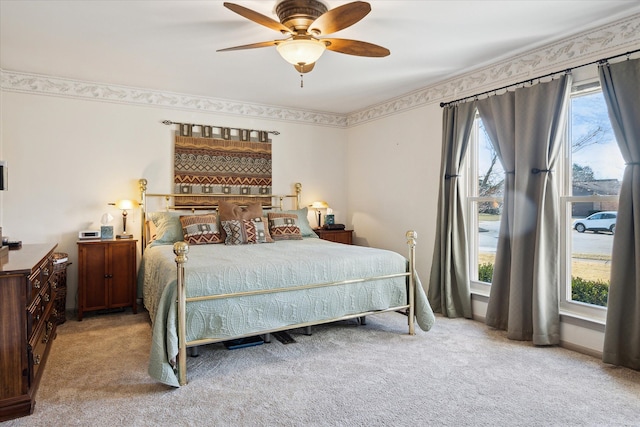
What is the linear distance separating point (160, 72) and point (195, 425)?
11.3 ft

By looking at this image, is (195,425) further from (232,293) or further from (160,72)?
(160,72)

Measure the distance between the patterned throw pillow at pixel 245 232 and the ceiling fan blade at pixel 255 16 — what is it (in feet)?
7.34

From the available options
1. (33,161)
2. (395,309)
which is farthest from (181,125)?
(395,309)

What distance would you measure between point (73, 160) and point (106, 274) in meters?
1.35

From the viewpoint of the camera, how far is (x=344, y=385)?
2.55 metres

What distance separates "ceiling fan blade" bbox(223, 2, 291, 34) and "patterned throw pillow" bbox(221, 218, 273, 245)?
2238 millimetres

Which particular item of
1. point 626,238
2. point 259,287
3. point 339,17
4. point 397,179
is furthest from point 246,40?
point 626,238

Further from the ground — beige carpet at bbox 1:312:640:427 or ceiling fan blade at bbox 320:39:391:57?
ceiling fan blade at bbox 320:39:391:57

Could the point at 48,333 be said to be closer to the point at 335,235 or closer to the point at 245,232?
the point at 245,232

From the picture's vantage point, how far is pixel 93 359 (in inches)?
117

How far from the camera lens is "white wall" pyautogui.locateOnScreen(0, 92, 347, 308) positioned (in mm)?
4086

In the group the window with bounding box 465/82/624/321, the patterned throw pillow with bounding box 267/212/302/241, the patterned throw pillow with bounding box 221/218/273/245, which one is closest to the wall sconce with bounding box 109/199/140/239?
the patterned throw pillow with bounding box 221/218/273/245

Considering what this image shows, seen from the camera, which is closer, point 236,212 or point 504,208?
point 504,208

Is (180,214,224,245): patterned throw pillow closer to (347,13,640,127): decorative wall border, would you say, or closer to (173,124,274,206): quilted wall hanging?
(173,124,274,206): quilted wall hanging
